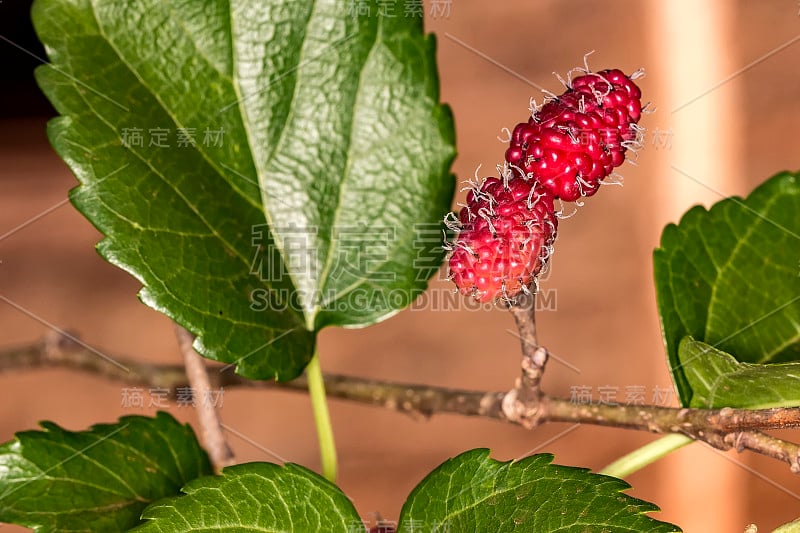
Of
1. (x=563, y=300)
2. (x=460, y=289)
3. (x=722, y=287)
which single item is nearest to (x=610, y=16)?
(x=563, y=300)

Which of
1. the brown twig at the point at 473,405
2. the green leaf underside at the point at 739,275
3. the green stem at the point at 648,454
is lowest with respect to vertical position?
the green stem at the point at 648,454

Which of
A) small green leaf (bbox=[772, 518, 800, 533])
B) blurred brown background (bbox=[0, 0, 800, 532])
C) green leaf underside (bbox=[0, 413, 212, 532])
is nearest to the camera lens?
small green leaf (bbox=[772, 518, 800, 533])

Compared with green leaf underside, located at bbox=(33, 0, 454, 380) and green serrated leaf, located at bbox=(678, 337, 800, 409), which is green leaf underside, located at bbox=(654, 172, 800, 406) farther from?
green leaf underside, located at bbox=(33, 0, 454, 380)

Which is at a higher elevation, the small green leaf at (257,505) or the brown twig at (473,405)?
the brown twig at (473,405)

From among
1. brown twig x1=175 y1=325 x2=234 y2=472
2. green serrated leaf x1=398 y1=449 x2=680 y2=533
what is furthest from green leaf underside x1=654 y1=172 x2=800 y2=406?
brown twig x1=175 y1=325 x2=234 y2=472

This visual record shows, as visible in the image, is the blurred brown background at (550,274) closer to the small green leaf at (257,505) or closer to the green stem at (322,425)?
the green stem at (322,425)

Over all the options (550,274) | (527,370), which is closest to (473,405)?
(527,370)

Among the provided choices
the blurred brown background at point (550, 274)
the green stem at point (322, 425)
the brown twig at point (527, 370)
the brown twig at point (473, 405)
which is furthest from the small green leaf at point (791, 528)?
the blurred brown background at point (550, 274)
